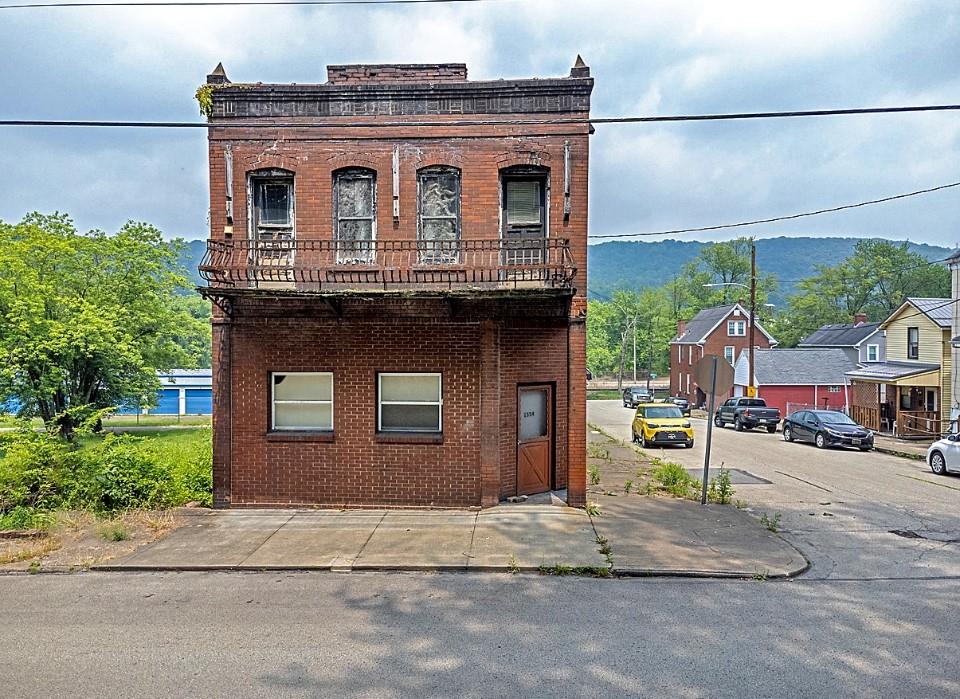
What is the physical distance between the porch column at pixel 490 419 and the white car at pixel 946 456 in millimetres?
14124

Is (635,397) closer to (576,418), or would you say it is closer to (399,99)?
(576,418)

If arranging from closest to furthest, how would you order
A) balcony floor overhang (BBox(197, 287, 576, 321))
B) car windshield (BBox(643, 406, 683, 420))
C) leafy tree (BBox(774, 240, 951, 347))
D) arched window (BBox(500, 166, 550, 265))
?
balcony floor overhang (BBox(197, 287, 576, 321)) → arched window (BBox(500, 166, 550, 265)) → car windshield (BBox(643, 406, 683, 420)) → leafy tree (BBox(774, 240, 951, 347))

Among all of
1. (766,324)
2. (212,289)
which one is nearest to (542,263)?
(212,289)

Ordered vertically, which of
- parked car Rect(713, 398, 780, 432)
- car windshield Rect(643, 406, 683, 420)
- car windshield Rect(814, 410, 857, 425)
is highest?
car windshield Rect(643, 406, 683, 420)

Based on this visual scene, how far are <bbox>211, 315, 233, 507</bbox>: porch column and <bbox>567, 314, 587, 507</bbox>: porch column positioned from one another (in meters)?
6.00

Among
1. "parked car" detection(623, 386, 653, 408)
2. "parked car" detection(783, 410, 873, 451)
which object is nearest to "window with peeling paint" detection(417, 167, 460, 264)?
"parked car" detection(783, 410, 873, 451)

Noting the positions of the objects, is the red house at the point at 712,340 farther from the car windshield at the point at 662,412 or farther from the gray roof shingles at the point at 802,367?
the car windshield at the point at 662,412

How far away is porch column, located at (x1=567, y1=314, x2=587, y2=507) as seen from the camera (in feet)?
38.0

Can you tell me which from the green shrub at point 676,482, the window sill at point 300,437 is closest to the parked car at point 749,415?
the green shrub at point 676,482

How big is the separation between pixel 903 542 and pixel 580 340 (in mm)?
5940

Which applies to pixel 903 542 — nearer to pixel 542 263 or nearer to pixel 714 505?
pixel 714 505

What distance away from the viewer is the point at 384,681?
5520 mm

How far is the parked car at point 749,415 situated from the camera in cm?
3356

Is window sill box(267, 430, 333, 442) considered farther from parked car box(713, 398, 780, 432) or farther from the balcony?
parked car box(713, 398, 780, 432)
